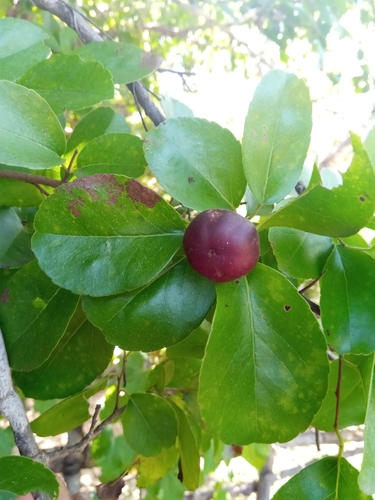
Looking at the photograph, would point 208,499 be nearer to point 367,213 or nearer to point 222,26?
point 367,213

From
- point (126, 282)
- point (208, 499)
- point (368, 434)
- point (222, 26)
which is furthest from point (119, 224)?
point (222, 26)

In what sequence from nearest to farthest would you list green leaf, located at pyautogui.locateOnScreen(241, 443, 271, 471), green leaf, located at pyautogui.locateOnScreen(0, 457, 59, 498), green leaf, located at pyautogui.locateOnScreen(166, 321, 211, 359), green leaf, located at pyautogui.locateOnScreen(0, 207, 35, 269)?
1. green leaf, located at pyautogui.locateOnScreen(0, 457, 59, 498)
2. green leaf, located at pyautogui.locateOnScreen(0, 207, 35, 269)
3. green leaf, located at pyautogui.locateOnScreen(166, 321, 211, 359)
4. green leaf, located at pyautogui.locateOnScreen(241, 443, 271, 471)

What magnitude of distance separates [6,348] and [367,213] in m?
0.41

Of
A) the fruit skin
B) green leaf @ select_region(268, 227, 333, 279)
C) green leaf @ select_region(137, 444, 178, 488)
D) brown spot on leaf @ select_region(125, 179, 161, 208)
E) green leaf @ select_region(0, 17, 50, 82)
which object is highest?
green leaf @ select_region(0, 17, 50, 82)

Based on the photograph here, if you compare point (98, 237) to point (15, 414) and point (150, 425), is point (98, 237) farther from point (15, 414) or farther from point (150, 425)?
point (150, 425)

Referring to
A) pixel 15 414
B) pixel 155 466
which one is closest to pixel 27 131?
pixel 15 414

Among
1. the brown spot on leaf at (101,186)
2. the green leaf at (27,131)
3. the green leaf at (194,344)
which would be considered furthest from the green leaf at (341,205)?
the green leaf at (194,344)

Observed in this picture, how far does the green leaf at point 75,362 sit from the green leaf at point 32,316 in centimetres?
6

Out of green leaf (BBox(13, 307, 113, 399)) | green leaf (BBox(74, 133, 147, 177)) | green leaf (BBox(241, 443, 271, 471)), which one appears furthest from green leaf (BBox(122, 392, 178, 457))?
green leaf (BBox(241, 443, 271, 471))

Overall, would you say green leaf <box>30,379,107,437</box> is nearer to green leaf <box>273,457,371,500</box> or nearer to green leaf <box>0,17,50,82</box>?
green leaf <box>273,457,371,500</box>

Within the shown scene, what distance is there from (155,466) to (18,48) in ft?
2.51

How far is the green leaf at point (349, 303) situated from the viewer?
1.44 ft

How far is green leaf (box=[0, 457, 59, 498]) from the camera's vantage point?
43 centimetres

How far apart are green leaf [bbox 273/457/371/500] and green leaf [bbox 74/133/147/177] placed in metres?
0.42
